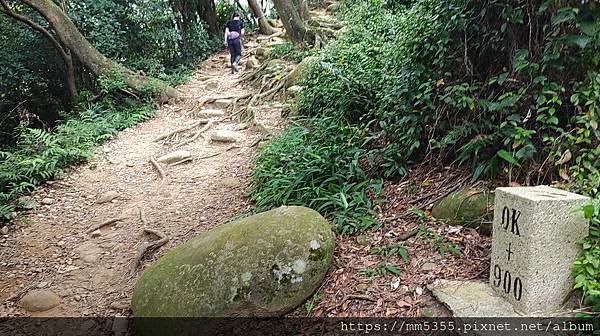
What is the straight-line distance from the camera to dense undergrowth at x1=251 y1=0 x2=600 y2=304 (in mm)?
2479

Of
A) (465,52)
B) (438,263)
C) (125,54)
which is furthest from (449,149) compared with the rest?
(125,54)

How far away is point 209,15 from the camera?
48.0ft

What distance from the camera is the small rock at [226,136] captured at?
6.85m

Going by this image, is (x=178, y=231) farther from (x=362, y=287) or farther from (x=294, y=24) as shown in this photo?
(x=294, y=24)

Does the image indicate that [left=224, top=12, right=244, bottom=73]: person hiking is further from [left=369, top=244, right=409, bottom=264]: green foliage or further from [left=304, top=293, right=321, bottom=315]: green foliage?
[left=304, top=293, right=321, bottom=315]: green foliage

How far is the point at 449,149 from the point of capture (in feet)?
11.6

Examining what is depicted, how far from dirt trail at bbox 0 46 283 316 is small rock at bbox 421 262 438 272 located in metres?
2.41

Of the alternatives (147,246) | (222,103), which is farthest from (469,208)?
(222,103)

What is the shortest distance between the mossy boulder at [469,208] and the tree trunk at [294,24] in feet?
23.4

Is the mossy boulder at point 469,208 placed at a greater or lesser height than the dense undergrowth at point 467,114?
lesser

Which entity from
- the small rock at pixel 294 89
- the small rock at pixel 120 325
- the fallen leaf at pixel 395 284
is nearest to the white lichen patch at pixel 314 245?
the fallen leaf at pixel 395 284

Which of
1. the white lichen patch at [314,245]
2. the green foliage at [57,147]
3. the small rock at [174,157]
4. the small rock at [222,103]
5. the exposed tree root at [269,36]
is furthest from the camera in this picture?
the exposed tree root at [269,36]

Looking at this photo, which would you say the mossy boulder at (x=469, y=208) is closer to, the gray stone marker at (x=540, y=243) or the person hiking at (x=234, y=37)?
the gray stone marker at (x=540, y=243)

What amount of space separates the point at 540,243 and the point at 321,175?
2.39 meters
